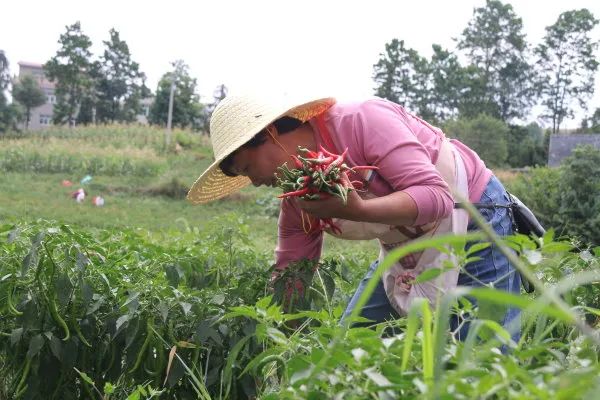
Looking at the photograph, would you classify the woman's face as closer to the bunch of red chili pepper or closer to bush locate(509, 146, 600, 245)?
the bunch of red chili pepper

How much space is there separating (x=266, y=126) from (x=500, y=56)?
1411 inches

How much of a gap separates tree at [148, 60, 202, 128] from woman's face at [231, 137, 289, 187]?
29354 mm

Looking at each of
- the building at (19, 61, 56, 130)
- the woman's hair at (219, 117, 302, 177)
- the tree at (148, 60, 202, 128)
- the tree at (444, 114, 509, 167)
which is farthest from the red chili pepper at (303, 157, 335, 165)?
the building at (19, 61, 56, 130)

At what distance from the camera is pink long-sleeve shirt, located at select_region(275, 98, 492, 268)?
163 centimetres

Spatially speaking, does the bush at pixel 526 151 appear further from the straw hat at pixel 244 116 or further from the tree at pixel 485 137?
the straw hat at pixel 244 116

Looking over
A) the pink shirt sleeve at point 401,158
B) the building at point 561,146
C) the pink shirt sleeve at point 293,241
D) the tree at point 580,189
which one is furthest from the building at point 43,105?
the pink shirt sleeve at point 401,158

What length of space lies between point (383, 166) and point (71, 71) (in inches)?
1282

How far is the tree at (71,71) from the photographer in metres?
32.1

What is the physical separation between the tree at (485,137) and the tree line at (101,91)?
10196 millimetres

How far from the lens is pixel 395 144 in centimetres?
169

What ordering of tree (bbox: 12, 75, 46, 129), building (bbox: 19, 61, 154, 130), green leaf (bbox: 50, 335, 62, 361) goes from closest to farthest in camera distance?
1. green leaf (bbox: 50, 335, 62, 361)
2. tree (bbox: 12, 75, 46, 129)
3. building (bbox: 19, 61, 154, 130)

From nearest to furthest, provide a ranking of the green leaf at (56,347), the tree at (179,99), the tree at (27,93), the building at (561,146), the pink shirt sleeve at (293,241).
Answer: the green leaf at (56,347) < the pink shirt sleeve at (293,241) < the building at (561,146) < the tree at (179,99) < the tree at (27,93)

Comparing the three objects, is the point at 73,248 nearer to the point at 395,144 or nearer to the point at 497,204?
the point at 395,144

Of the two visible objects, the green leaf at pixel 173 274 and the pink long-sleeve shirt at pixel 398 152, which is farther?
the green leaf at pixel 173 274
